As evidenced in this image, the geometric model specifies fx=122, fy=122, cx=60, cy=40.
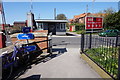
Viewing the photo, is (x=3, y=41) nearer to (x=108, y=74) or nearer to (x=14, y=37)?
(x=14, y=37)

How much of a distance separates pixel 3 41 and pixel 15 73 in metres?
1.77

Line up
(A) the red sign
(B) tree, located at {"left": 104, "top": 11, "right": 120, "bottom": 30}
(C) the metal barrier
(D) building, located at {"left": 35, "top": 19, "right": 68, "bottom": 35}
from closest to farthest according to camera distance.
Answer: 1. (C) the metal barrier
2. (A) the red sign
3. (D) building, located at {"left": 35, "top": 19, "right": 68, "bottom": 35}
4. (B) tree, located at {"left": 104, "top": 11, "right": 120, "bottom": 30}

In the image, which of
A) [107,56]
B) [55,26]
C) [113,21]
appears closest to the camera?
[107,56]

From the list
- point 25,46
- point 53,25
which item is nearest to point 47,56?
point 25,46

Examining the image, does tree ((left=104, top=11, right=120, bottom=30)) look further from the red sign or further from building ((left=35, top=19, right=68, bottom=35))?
the red sign

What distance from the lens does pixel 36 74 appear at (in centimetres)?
423

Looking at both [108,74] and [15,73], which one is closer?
[108,74]

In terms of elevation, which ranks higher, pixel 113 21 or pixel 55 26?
pixel 113 21

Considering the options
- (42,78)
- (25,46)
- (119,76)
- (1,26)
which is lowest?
(42,78)

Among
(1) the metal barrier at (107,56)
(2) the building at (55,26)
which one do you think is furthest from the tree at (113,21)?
(1) the metal barrier at (107,56)

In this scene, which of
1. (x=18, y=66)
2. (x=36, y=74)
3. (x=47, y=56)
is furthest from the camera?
(x=47, y=56)

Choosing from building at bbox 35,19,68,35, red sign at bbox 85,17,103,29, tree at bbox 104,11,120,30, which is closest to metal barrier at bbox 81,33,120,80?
red sign at bbox 85,17,103,29

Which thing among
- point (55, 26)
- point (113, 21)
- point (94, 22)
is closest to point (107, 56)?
point (94, 22)

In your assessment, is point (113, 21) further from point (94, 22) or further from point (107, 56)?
point (107, 56)
